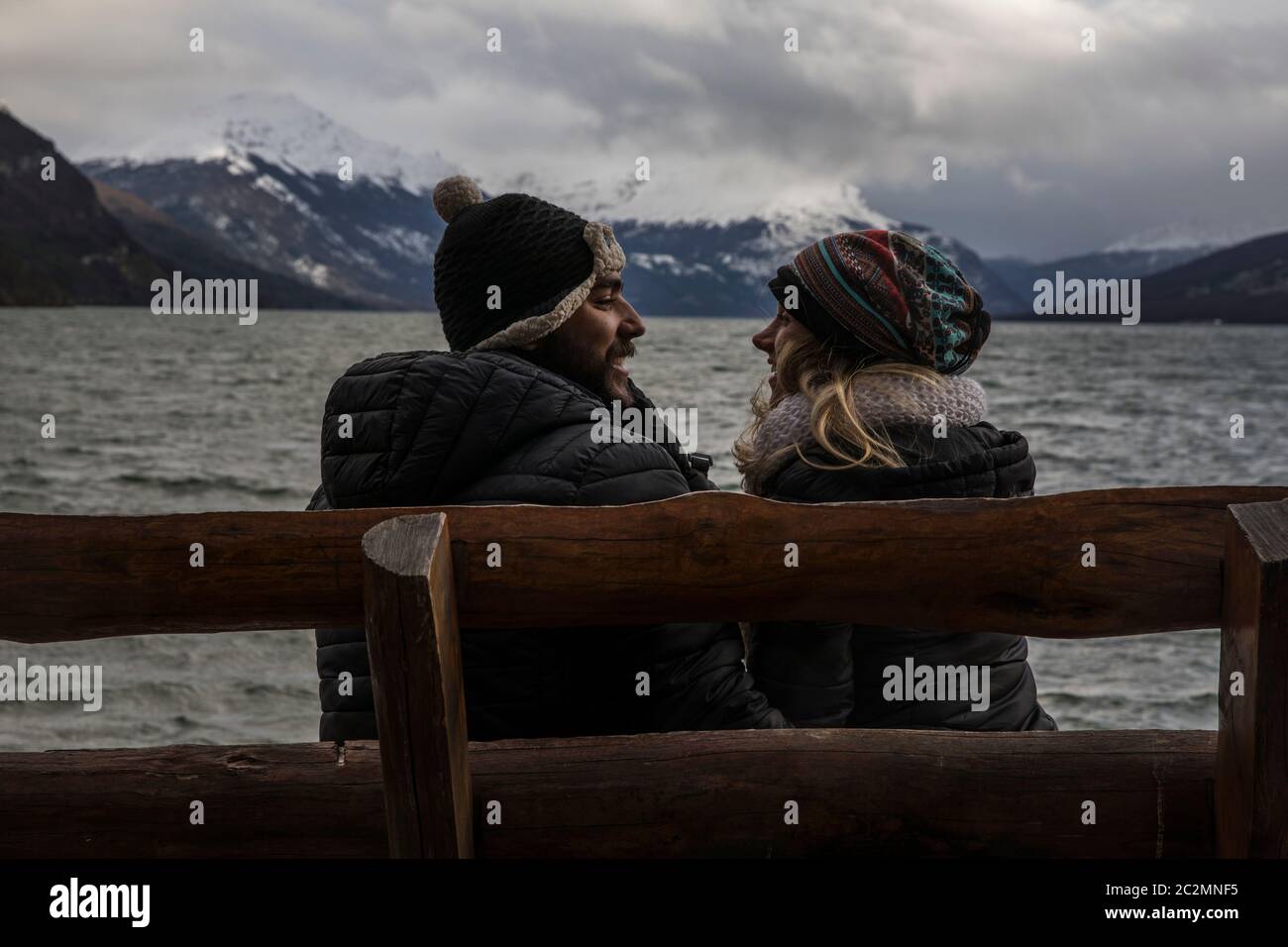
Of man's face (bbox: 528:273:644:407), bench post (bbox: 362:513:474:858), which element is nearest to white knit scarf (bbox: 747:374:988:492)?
man's face (bbox: 528:273:644:407)

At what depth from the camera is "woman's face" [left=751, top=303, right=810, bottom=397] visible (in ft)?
13.1

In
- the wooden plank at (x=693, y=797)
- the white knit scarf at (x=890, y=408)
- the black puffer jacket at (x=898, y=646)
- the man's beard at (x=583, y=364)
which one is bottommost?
the wooden plank at (x=693, y=797)

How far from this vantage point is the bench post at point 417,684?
2.50 metres

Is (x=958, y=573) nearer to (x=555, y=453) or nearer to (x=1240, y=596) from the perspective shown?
(x=1240, y=596)

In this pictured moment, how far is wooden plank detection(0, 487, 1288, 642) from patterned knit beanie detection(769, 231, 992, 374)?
1199 mm

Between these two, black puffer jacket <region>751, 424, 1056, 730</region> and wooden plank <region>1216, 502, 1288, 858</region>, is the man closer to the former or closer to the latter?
black puffer jacket <region>751, 424, 1056, 730</region>

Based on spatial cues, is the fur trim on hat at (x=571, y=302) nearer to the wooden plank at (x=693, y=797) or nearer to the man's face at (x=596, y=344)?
the man's face at (x=596, y=344)

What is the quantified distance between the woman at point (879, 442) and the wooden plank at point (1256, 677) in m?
0.88

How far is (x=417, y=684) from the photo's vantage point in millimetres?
2541

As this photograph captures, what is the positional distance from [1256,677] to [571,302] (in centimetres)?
199

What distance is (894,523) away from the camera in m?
2.67

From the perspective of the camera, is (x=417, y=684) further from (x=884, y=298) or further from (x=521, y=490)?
(x=884, y=298)

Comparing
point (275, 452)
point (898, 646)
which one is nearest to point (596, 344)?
point (898, 646)

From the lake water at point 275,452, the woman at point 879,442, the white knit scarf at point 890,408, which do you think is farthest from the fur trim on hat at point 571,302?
the lake water at point 275,452
